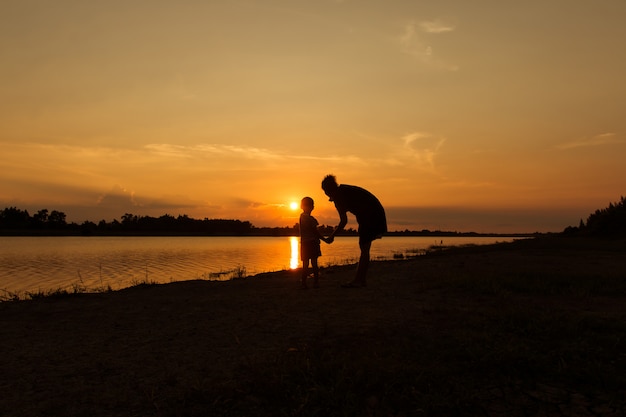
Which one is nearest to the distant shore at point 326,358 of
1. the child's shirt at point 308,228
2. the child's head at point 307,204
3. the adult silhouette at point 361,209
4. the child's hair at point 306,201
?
the adult silhouette at point 361,209

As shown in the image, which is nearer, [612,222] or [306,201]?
[306,201]

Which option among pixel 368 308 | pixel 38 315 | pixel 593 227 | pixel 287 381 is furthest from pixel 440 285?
pixel 593 227

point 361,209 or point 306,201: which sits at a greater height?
point 306,201

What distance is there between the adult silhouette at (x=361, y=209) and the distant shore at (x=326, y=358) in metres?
1.84

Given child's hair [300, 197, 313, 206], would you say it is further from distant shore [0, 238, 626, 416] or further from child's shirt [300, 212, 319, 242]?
distant shore [0, 238, 626, 416]

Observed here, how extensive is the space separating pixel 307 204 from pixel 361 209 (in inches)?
57.2

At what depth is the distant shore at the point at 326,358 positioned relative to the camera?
12.5 ft

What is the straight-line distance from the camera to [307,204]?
1088cm

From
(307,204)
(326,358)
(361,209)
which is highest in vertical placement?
(307,204)

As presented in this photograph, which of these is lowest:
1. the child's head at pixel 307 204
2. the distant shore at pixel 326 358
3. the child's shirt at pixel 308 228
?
the distant shore at pixel 326 358

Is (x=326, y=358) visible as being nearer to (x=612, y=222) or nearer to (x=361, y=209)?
(x=361, y=209)

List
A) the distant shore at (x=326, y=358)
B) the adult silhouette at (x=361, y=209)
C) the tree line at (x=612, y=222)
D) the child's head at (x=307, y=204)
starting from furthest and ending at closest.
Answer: the tree line at (x=612, y=222), the child's head at (x=307, y=204), the adult silhouette at (x=361, y=209), the distant shore at (x=326, y=358)

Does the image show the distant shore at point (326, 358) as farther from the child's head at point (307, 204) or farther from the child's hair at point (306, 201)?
the child's hair at point (306, 201)

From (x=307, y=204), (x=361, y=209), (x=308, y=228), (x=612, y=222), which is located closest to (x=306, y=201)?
(x=307, y=204)
